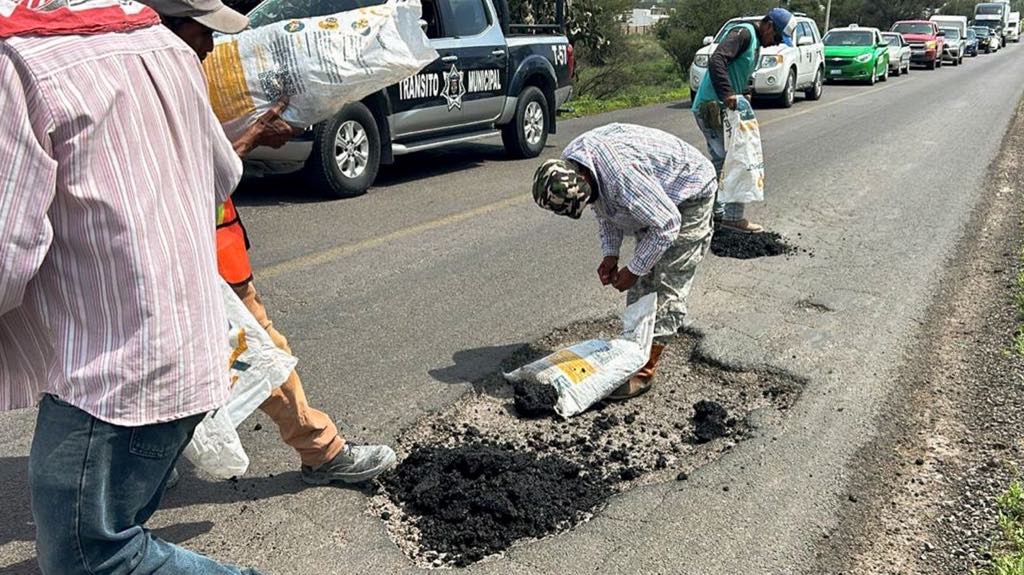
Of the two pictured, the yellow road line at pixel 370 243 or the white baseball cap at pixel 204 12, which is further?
the yellow road line at pixel 370 243

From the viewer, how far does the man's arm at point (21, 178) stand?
1.57 metres

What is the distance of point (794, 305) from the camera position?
18.3 feet

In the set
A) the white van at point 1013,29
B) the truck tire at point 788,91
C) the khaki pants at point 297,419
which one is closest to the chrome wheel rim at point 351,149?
the khaki pants at point 297,419

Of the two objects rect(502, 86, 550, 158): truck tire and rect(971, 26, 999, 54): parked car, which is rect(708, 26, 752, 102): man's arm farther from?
rect(971, 26, 999, 54): parked car

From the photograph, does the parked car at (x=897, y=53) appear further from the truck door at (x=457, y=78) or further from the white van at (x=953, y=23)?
the truck door at (x=457, y=78)

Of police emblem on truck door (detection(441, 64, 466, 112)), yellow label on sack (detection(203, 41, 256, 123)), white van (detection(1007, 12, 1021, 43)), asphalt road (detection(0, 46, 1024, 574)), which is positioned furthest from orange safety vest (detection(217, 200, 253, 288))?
white van (detection(1007, 12, 1021, 43))

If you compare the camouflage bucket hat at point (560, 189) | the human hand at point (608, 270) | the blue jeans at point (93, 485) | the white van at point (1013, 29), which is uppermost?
the camouflage bucket hat at point (560, 189)

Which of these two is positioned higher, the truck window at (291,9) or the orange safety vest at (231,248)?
the truck window at (291,9)

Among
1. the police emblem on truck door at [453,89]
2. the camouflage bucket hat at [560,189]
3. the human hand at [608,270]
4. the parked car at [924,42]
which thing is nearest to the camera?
the camouflage bucket hat at [560,189]

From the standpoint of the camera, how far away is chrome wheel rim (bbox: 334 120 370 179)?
8.24m

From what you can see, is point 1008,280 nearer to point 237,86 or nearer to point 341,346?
point 341,346

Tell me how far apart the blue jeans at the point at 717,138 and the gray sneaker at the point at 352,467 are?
4.61 metres

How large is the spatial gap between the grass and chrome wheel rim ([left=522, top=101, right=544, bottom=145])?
480 centimetres

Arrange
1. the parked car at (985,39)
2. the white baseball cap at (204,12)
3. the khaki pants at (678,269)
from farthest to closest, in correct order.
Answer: the parked car at (985,39)
the khaki pants at (678,269)
the white baseball cap at (204,12)
